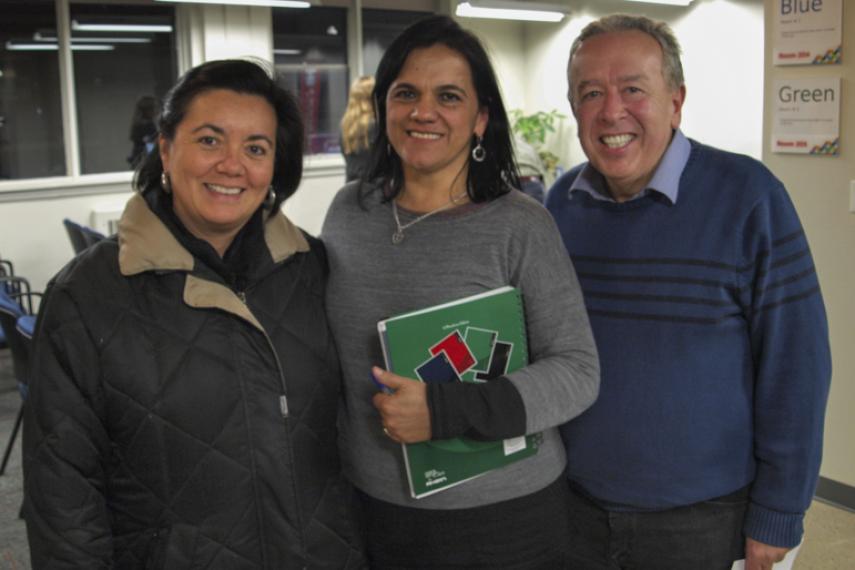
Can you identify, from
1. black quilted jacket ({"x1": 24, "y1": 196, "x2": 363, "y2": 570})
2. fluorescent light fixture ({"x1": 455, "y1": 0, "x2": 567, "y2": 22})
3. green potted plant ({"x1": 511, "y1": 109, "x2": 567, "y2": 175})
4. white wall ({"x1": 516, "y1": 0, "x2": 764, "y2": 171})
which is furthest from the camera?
green potted plant ({"x1": 511, "y1": 109, "x2": 567, "y2": 175})

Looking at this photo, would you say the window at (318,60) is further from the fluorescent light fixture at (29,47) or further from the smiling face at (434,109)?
the smiling face at (434,109)

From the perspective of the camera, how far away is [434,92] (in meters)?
1.64

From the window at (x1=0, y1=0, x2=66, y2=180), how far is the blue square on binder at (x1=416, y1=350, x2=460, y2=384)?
21.7 feet

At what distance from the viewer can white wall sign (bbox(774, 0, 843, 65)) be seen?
11.3 ft

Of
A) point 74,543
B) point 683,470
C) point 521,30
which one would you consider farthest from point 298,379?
point 521,30

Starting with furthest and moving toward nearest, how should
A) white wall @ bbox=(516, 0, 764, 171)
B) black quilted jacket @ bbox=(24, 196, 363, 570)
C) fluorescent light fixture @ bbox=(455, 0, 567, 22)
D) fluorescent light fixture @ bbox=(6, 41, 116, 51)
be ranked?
1. fluorescent light fixture @ bbox=(455, 0, 567, 22)
2. fluorescent light fixture @ bbox=(6, 41, 116, 51)
3. white wall @ bbox=(516, 0, 764, 171)
4. black quilted jacket @ bbox=(24, 196, 363, 570)

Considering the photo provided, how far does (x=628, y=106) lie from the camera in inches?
67.9

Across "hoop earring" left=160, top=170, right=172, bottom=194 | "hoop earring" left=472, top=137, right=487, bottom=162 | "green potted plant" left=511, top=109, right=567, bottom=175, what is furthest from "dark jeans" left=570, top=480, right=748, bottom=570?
"green potted plant" left=511, top=109, right=567, bottom=175

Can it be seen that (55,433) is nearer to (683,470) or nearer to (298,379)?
(298,379)

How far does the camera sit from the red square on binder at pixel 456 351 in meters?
1.51

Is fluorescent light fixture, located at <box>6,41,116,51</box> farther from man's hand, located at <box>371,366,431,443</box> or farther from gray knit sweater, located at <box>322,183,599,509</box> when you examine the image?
man's hand, located at <box>371,366,431,443</box>

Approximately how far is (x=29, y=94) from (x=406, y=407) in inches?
271

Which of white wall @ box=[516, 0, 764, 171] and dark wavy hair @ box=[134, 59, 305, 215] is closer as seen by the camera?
dark wavy hair @ box=[134, 59, 305, 215]

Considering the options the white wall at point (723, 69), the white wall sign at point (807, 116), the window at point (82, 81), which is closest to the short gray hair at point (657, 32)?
the white wall sign at point (807, 116)
